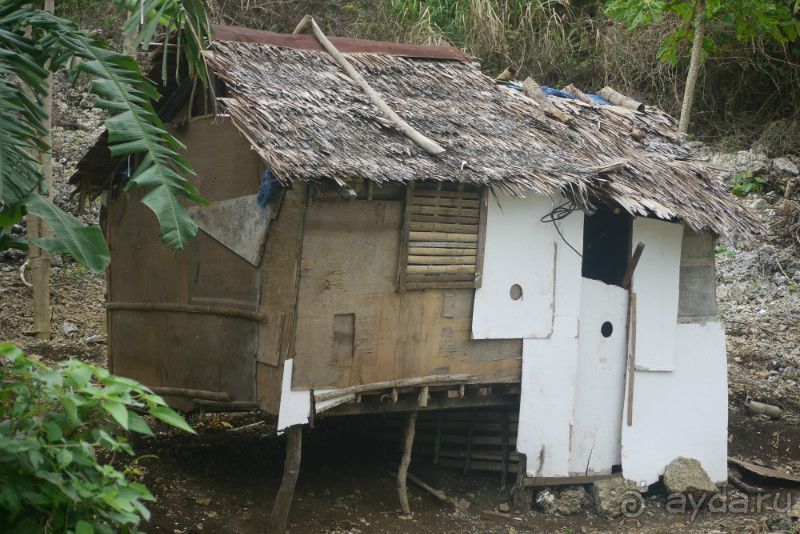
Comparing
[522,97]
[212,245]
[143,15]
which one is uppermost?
[522,97]

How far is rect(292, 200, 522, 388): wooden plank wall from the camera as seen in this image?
670cm

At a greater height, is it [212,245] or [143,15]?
[143,15]

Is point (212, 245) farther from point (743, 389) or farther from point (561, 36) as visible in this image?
point (561, 36)

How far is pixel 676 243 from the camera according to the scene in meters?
8.64

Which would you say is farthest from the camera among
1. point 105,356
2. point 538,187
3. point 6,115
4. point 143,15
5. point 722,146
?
point 722,146

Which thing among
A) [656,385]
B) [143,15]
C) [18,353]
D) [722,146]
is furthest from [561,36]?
[18,353]

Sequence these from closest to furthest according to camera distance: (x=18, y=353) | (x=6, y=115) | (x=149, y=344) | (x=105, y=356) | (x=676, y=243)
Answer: (x=18, y=353) → (x=6, y=115) → (x=149, y=344) → (x=676, y=243) → (x=105, y=356)

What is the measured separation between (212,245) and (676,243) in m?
4.27

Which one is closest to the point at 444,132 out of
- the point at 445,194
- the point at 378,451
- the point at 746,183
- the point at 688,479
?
the point at 445,194

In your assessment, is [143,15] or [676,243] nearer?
[143,15]

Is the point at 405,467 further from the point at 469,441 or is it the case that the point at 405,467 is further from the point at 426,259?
the point at 426,259

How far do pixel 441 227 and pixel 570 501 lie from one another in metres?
2.72

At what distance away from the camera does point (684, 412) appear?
8.68 m

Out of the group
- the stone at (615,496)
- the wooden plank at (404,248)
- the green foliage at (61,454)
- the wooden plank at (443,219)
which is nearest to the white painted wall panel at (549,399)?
the stone at (615,496)
